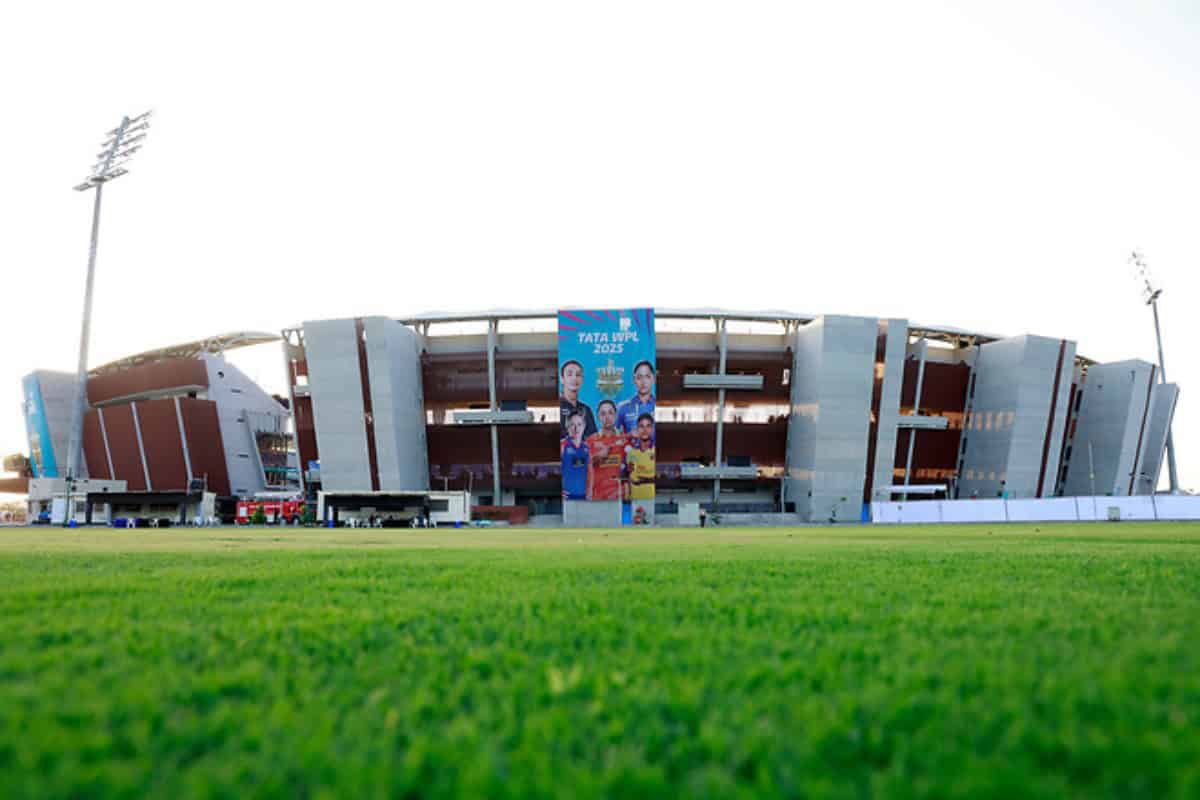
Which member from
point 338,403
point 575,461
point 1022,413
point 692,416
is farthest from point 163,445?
point 1022,413

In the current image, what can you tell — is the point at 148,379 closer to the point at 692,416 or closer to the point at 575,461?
the point at 575,461

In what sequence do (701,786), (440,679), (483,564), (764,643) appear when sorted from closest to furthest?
1. (701,786)
2. (440,679)
3. (764,643)
4. (483,564)

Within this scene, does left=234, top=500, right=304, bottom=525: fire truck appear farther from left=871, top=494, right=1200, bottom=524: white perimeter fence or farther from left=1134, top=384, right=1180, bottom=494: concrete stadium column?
left=1134, top=384, right=1180, bottom=494: concrete stadium column

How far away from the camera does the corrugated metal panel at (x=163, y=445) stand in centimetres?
7181

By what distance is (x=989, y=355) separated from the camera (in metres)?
69.3

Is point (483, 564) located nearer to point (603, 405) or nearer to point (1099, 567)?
point (1099, 567)

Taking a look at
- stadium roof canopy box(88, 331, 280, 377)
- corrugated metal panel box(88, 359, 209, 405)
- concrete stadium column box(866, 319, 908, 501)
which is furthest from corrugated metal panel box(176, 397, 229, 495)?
concrete stadium column box(866, 319, 908, 501)

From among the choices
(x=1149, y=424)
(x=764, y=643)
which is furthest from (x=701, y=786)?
(x=1149, y=424)

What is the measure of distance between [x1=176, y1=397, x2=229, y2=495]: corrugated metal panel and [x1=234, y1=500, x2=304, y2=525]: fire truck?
12.4 m

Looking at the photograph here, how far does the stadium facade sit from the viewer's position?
63500mm

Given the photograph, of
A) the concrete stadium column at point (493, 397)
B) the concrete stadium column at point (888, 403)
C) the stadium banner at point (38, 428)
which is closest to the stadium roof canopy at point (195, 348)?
the stadium banner at point (38, 428)

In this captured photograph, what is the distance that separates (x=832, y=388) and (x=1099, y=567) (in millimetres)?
56401

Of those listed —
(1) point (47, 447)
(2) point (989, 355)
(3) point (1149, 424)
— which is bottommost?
(1) point (47, 447)

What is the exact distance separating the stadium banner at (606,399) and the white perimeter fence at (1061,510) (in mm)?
23369
